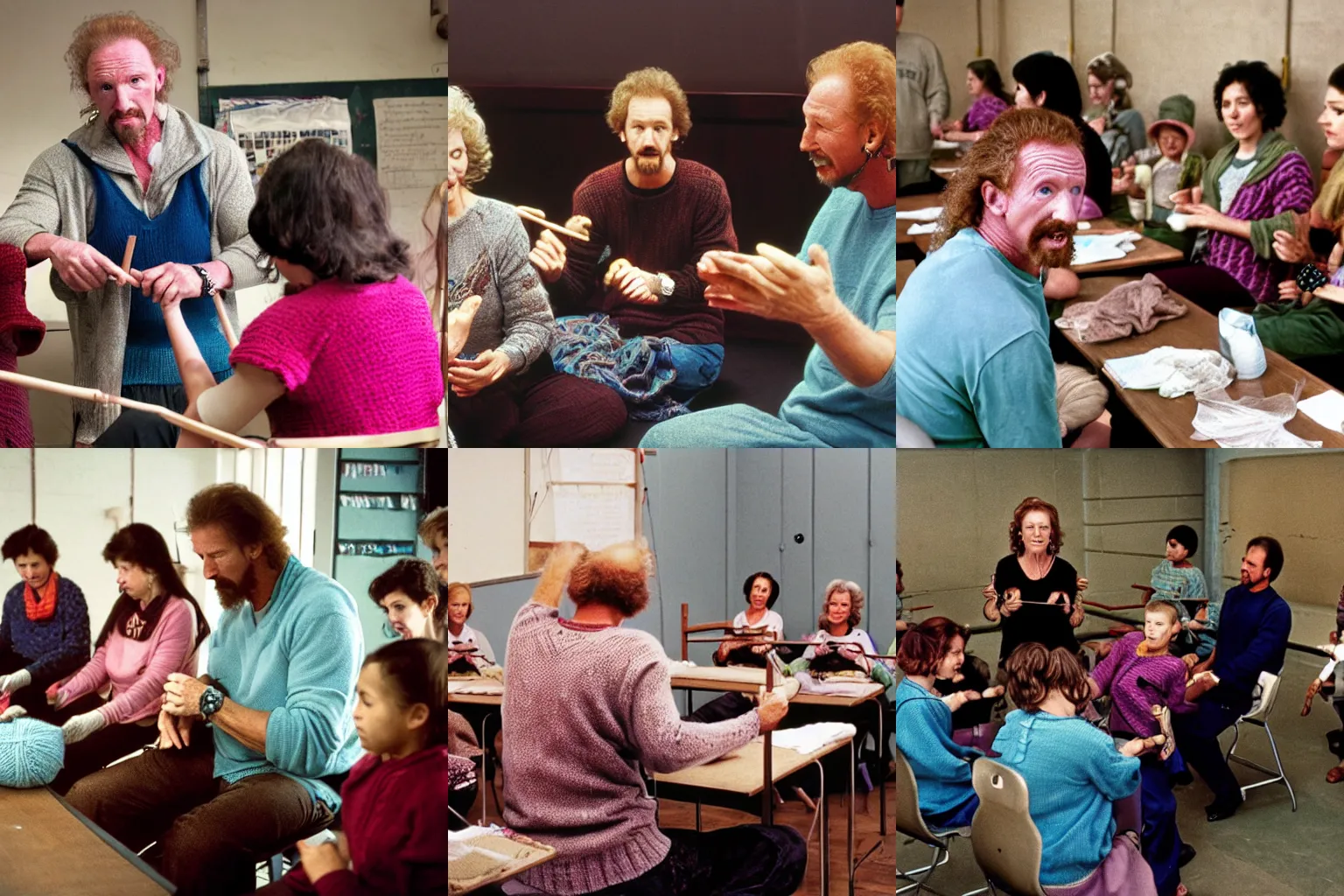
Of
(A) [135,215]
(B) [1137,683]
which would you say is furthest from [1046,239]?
(A) [135,215]

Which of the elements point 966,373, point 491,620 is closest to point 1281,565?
point 966,373

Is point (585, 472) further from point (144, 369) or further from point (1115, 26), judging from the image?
point (1115, 26)

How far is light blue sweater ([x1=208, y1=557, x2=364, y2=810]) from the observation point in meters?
2.97

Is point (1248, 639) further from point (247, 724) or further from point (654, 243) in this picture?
point (247, 724)

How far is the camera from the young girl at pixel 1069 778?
10.0 feet

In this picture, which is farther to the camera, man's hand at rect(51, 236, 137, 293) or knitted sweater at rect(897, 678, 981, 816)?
knitted sweater at rect(897, 678, 981, 816)

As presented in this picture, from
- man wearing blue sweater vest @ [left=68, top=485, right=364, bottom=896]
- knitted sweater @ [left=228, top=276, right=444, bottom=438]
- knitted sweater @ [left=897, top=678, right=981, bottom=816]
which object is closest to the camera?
knitted sweater @ [left=228, top=276, right=444, bottom=438]

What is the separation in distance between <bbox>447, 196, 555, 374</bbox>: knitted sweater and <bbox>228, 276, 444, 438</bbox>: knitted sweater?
0.12 metres

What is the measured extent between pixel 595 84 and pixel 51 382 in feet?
4.68

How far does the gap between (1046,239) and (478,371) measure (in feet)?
4.42

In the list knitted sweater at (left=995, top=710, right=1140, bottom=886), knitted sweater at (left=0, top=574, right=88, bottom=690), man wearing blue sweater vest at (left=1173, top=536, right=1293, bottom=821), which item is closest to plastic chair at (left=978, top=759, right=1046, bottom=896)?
knitted sweater at (left=995, top=710, right=1140, bottom=886)

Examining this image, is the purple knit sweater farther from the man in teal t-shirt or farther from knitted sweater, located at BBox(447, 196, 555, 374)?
knitted sweater, located at BBox(447, 196, 555, 374)

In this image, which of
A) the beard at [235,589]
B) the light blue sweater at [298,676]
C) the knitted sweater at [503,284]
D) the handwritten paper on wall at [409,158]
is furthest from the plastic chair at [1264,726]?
the beard at [235,589]

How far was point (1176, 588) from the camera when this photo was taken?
3.10m
